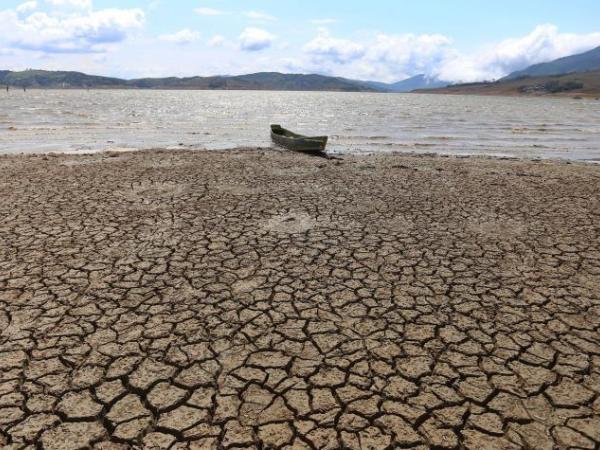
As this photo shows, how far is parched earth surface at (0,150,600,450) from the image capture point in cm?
379

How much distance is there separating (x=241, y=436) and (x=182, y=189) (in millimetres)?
9219

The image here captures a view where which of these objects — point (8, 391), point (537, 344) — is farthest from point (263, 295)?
point (537, 344)

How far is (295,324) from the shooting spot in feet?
17.5

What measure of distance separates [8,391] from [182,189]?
830cm

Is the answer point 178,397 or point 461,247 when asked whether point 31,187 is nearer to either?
point 178,397

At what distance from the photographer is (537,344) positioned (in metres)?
5.00

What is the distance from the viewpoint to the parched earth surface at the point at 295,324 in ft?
12.4

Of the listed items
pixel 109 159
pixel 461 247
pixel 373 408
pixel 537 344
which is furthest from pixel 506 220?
pixel 109 159

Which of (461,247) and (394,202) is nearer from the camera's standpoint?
(461,247)

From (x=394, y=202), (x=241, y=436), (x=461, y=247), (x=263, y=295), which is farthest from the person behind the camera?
(x=394, y=202)

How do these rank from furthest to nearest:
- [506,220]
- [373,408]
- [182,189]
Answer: [182,189]
[506,220]
[373,408]

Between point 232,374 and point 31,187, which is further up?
point 31,187

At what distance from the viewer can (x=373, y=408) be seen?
3.98m

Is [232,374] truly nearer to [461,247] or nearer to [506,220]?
[461,247]
